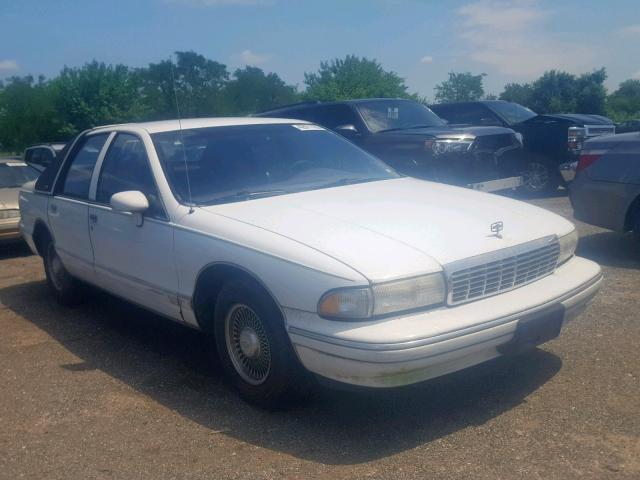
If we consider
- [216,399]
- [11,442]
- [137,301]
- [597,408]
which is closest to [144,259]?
[137,301]

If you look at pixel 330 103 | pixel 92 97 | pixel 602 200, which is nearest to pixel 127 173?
pixel 602 200

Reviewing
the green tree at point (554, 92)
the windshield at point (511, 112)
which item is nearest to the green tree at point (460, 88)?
the green tree at point (554, 92)

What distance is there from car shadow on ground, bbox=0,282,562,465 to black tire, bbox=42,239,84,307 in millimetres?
978

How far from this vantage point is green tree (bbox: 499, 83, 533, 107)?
5426 cm

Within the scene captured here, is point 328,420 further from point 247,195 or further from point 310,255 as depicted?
point 247,195

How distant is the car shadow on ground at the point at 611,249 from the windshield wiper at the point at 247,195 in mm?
3761

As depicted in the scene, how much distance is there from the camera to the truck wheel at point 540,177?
11.7 metres

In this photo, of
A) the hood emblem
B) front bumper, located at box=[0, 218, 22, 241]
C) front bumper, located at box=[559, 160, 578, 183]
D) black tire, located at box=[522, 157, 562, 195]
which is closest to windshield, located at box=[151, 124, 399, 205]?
the hood emblem

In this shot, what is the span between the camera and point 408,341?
326cm

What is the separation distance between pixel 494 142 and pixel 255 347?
259 inches

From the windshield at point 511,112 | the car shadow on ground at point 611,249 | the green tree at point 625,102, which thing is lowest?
the green tree at point 625,102

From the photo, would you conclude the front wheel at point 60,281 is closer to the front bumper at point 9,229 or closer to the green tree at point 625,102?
the front bumper at point 9,229

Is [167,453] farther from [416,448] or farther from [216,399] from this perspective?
[416,448]

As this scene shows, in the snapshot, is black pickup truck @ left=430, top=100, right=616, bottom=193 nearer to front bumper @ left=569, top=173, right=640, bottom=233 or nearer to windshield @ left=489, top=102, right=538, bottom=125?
windshield @ left=489, top=102, right=538, bottom=125
